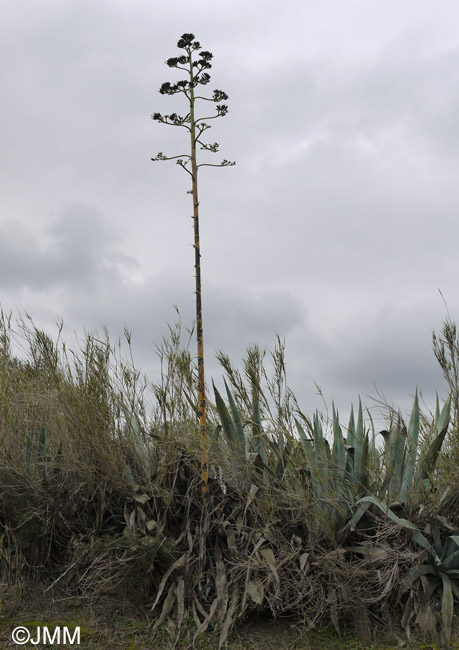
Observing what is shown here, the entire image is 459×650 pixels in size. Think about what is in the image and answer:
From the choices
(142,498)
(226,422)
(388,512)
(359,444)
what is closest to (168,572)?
(142,498)


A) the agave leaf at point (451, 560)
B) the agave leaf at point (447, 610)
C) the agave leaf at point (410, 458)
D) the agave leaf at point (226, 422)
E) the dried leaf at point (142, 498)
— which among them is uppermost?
the agave leaf at point (226, 422)

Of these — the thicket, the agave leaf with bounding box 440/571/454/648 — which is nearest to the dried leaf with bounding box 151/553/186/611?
the thicket

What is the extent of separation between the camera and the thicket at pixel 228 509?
4.86 meters

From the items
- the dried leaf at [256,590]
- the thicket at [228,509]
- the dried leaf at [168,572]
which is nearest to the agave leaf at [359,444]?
the thicket at [228,509]

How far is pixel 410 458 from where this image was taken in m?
5.29

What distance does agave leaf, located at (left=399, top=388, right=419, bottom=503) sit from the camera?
5238 mm

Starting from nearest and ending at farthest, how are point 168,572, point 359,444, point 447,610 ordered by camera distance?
point 447,610 → point 168,572 → point 359,444

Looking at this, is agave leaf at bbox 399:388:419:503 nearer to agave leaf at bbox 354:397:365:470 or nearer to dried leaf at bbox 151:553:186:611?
agave leaf at bbox 354:397:365:470

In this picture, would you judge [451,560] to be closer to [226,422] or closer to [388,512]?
[388,512]

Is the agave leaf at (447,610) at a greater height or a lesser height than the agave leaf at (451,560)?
lesser

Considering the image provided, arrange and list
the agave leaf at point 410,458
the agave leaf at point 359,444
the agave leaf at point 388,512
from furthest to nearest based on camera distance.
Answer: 1. the agave leaf at point 410,458
2. the agave leaf at point 359,444
3. the agave leaf at point 388,512

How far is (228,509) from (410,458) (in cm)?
153

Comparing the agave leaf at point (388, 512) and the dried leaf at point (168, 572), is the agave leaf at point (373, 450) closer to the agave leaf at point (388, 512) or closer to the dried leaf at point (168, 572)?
the agave leaf at point (388, 512)

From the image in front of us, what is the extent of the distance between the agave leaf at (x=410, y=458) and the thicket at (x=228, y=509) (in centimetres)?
1
